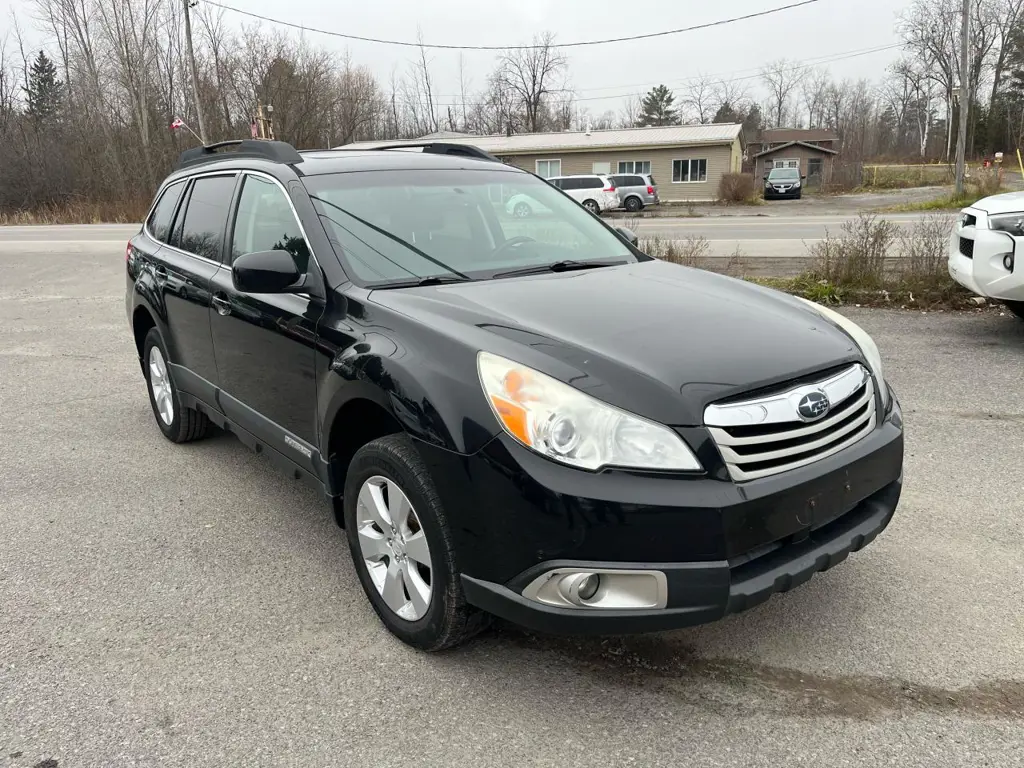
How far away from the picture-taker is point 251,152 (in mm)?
4172

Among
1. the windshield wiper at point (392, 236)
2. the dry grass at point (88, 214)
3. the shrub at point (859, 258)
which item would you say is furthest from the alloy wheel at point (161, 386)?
the dry grass at point (88, 214)

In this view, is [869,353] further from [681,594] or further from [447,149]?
[447,149]

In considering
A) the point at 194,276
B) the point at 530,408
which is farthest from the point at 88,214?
the point at 530,408

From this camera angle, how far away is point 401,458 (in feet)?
8.72

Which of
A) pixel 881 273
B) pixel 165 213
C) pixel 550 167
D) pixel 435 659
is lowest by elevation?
pixel 435 659

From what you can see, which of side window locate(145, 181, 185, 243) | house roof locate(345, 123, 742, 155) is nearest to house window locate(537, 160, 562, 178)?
house roof locate(345, 123, 742, 155)

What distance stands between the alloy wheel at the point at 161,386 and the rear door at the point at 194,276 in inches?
12.3

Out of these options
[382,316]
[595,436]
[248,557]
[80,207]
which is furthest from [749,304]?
[80,207]

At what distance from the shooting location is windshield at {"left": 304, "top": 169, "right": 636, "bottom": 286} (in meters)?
3.37

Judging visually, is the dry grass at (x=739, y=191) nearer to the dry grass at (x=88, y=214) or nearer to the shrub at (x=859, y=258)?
the dry grass at (x=88, y=214)

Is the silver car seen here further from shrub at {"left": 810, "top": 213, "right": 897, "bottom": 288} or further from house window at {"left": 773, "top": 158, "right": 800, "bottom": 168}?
shrub at {"left": 810, "top": 213, "right": 897, "bottom": 288}

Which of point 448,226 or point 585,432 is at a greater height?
point 448,226

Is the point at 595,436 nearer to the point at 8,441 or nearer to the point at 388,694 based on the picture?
the point at 388,694

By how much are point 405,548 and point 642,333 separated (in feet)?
3.65
